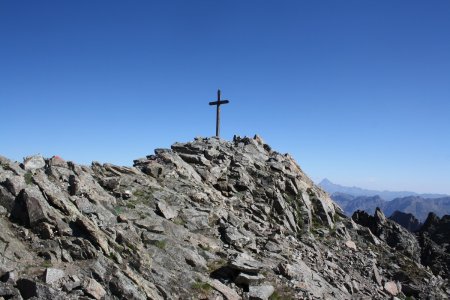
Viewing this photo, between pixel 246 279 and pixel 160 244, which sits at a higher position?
pixel 160 244

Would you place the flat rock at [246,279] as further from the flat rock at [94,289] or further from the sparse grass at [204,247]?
the flat rock at [94,289]

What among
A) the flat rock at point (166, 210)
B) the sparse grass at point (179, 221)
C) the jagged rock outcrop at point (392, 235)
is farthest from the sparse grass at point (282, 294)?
the jagged rock outcrop at point (392, 235)

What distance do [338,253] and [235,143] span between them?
1711cm

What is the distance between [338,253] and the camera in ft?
97.8

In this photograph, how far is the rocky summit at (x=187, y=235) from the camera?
14.4m

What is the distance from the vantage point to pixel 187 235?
2134 centimetres

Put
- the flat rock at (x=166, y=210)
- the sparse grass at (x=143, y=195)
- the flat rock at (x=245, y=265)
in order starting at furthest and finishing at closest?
the sparse grass at (x=143, y=195)
the flat rock at (x=166, y=210)
the flat rock at (x=245, y=265)

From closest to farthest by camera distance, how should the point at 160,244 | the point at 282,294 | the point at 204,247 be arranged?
1. the point at 282,294
2. the point at 160,244
3. the point at 204,247

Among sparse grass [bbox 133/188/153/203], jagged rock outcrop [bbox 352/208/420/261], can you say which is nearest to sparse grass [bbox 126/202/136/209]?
sparse grass [bbox 133/188/153/203]

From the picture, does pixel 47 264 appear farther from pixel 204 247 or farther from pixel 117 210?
pixel 204 247

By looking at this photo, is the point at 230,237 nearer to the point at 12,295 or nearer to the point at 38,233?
the point at 38,233

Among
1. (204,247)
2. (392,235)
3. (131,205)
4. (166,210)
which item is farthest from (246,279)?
(392,235)

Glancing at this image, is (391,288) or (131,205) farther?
(391,288)

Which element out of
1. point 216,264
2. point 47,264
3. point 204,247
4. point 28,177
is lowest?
point 216,264
